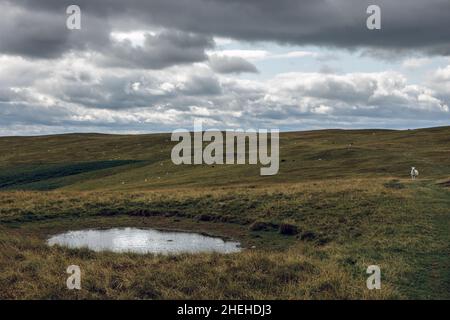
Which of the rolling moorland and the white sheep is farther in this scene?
the white sheep

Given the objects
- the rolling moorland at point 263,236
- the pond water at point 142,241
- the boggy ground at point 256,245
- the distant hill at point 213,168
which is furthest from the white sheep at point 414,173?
the pond water at point 142,241

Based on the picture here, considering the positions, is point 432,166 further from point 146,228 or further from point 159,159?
point 159,159

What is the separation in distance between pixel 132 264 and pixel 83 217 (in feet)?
57.3

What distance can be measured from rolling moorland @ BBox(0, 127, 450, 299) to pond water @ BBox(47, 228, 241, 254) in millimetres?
1304

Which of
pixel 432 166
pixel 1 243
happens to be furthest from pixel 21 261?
pixel 432 166

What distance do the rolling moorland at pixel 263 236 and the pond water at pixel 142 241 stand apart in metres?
1.30

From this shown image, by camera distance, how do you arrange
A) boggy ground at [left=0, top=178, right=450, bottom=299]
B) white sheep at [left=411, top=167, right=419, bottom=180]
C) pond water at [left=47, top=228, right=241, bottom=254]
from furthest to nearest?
white sheep at [left=411, top=167, right=419, bottom=180], pond water at [left=47, top=228, right=241, bottom=254], boggy ground at [left=0, top=178, right=450, bottom=299]

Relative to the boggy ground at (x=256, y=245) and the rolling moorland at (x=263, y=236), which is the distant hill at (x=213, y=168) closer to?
the rolling moorland at (x=263, y=236)

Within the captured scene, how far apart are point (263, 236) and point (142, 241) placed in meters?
7.01

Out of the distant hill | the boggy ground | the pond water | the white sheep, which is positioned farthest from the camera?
the distant hill

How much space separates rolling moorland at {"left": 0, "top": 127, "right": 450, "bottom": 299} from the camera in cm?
1531

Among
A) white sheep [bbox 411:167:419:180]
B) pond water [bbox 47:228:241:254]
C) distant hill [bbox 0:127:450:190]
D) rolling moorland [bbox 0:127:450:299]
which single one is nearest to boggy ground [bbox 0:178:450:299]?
rolling moorland [bbox 0:127:450:299]

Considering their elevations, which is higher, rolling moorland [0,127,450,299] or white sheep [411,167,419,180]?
white sheep [411,167,419,180]

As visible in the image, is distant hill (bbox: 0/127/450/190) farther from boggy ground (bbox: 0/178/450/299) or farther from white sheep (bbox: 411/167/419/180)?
boggy ground (bbox: 0/178/450/299)
